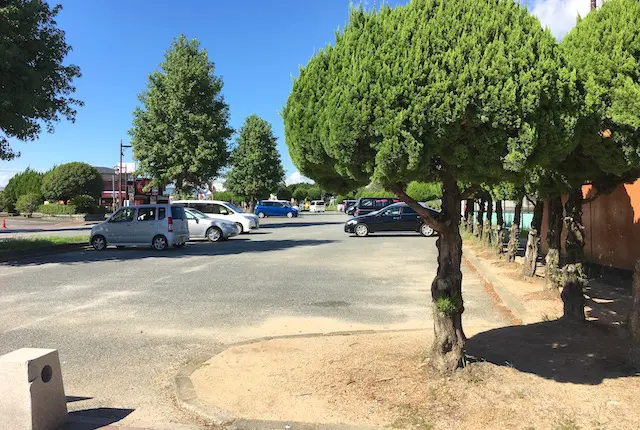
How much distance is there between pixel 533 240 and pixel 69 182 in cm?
5269

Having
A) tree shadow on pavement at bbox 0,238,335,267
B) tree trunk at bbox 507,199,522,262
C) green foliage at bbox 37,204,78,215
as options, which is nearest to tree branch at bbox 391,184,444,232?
tree trunk at bbox 507,199,522,262

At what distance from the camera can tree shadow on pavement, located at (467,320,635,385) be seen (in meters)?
4.71

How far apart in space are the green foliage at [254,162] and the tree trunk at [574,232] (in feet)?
146

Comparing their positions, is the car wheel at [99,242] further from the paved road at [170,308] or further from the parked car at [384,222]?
the parked car at [384,222]

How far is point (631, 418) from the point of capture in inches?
150

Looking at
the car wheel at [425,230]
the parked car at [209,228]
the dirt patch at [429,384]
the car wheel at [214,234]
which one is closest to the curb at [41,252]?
the parked car at [209,228]

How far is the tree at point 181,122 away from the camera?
28922mm

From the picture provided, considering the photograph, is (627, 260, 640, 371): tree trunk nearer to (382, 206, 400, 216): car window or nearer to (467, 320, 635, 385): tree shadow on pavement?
(467, 320, 635, 385): tree shadow on pavement

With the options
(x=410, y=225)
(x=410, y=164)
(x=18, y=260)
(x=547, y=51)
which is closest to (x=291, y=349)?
(x=410, y=164)

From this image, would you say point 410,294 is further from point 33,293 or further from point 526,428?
point 33,293

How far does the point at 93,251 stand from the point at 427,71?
17.1 m

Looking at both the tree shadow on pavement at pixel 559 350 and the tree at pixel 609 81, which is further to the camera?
the tree shadow on pavement at pixel 559 350

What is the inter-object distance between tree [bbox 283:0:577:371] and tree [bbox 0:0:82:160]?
41.8ft

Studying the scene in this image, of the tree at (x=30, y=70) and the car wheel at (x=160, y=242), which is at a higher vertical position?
the tree at (x=30, y=70)
